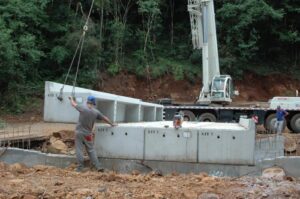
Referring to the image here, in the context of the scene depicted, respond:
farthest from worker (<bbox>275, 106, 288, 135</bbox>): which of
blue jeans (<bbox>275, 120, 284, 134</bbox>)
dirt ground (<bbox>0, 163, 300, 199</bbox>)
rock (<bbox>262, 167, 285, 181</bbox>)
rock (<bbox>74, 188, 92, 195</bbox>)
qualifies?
rock (<bbox>74, 188, 92, 195</bbox>)

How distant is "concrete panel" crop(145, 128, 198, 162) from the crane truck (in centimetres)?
1366

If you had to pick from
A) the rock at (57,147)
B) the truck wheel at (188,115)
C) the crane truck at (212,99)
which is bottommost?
the rock at (57,147)

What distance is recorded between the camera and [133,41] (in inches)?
1395

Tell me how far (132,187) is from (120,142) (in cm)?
314

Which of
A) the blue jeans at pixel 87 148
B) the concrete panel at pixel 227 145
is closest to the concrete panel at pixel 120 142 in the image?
the blue jeans at pixel 87 148

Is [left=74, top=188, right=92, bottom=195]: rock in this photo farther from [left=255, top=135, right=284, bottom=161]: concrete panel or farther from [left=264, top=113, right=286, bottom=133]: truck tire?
[left=264, top=113, right=286, bottom=133]: truck tire

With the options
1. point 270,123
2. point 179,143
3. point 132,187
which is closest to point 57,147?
point 179,143

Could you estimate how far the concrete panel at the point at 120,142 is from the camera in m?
11.2

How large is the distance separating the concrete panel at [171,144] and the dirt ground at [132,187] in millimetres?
1291

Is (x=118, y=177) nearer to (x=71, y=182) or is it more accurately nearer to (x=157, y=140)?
(x=71, y=182)

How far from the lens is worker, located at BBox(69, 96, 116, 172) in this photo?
1079 centimetres

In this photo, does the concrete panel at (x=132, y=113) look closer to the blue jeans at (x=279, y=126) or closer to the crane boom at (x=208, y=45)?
the blue jeans at (x=279, y=126)

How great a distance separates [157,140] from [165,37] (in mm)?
26605

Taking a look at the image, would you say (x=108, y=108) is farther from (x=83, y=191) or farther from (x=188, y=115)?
(x=188, y=115)
